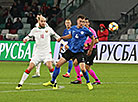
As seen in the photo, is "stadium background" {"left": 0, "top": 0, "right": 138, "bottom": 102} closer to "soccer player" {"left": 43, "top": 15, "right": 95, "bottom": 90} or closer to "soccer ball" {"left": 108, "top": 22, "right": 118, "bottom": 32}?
"soccer player" {"left": 43, "top": 15, "right": 95, "bottom": 90}

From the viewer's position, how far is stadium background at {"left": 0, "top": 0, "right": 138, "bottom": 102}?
1273 cm

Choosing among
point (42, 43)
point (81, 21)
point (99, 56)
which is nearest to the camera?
point (81, 21)

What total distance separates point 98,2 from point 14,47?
9.10 m

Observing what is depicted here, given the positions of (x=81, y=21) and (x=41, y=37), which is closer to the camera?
(x=81, y=21)

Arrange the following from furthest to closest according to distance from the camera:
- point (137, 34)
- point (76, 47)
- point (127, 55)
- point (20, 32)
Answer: point (20, 32), point (137, 34), point (127, 55), point (76, 47)

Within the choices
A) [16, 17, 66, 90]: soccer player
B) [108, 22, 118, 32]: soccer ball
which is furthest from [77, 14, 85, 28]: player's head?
[108, 22, 118, 32]: soccer ball

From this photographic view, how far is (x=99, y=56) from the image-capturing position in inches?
1043

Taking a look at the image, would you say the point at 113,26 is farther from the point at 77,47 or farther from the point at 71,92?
the point at 71,92

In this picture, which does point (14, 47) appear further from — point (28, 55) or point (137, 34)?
point (137, 34)

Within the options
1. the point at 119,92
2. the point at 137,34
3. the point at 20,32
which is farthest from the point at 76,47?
the point at 20,32

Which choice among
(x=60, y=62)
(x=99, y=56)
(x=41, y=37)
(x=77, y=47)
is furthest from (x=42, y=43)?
(x=99, y=56)

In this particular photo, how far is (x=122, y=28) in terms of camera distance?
32.9 metres

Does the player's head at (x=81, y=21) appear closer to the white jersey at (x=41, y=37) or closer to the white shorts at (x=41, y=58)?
the white jersey at (x=41, y=37)

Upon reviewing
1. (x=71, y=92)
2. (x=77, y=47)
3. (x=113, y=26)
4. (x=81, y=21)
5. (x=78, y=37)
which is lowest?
(x=71, y=92)
